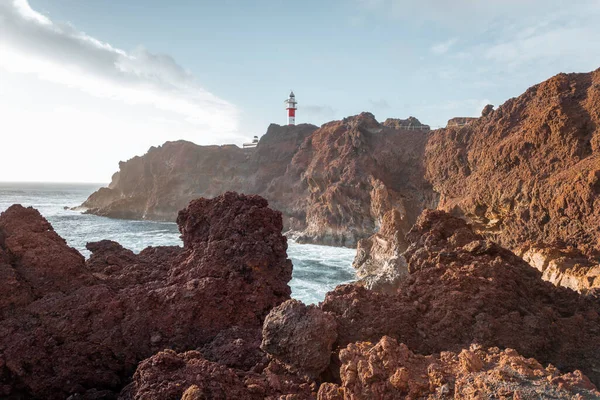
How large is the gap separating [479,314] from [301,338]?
2.18m

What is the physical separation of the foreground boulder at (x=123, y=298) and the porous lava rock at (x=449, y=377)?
6.22ft

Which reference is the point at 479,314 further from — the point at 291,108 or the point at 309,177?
the point at 291,108

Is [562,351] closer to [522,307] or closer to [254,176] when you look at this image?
[522,307]

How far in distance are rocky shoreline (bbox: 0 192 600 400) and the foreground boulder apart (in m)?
0.02

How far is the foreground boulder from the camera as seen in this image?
4.32m

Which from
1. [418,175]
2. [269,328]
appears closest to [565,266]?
[269,328]

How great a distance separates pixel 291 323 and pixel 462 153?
2562 centimetres

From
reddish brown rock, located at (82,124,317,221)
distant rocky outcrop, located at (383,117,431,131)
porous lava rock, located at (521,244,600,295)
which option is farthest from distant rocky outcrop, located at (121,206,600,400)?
reddish brown rock, located at (82,124,317,221)

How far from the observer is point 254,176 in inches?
2044

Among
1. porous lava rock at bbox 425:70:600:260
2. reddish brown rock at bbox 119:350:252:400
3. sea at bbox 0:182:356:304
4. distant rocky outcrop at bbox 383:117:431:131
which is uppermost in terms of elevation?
distant rocky outcrop at bbox 383:117:431:131

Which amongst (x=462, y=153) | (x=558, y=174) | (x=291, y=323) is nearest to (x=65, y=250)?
(x=291, y=323)

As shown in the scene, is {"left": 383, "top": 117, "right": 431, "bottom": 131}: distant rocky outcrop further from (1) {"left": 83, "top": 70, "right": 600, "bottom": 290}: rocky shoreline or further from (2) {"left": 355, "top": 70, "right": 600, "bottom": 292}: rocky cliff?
(2) {"left": 355, "top": 70, "right": 600, "bottom": 292}: rocky cliff

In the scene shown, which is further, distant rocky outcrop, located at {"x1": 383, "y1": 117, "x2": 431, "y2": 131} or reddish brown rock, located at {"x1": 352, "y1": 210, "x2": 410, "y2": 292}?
distant rocky outcrop, located at {"x1": 383, "y1": 117, "x2": 431, "y2": 131}

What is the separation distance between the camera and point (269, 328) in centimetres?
398
